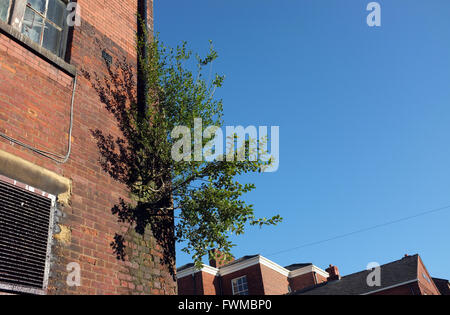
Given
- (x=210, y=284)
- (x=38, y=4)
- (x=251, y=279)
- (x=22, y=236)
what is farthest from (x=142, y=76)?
(x=210, y=284)

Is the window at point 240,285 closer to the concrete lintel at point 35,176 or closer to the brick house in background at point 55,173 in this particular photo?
the brick house in background at point 55,173

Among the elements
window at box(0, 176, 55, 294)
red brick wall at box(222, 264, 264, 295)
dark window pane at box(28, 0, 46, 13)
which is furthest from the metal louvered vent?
red brick wall at box(222, 264, 264, 295)

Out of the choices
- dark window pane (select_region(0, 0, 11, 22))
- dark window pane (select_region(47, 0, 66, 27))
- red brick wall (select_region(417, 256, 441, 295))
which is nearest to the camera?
dark window pane (select_region(0, 0, 11, 22))

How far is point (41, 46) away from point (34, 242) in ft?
11.8

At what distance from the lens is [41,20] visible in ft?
24.2

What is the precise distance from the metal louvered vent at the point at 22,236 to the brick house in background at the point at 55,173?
0.04ft

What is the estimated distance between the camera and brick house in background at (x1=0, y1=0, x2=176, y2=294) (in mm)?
5359

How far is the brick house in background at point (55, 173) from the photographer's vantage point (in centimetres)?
536

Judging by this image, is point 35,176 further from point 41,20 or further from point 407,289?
point 407,289

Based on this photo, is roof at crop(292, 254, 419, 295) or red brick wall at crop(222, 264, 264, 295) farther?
red brick wall at crop(222, 264, 264, 295)

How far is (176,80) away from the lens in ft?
28.2

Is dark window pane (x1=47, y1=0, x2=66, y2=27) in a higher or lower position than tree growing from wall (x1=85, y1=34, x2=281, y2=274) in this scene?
higher

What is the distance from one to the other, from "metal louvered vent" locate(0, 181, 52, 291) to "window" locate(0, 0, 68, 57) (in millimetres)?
3175

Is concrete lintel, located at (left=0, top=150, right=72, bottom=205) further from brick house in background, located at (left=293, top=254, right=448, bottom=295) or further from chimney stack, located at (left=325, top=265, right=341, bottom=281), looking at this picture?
chimney stack, located at (left=325, top=265, right=341, bottom=281)
